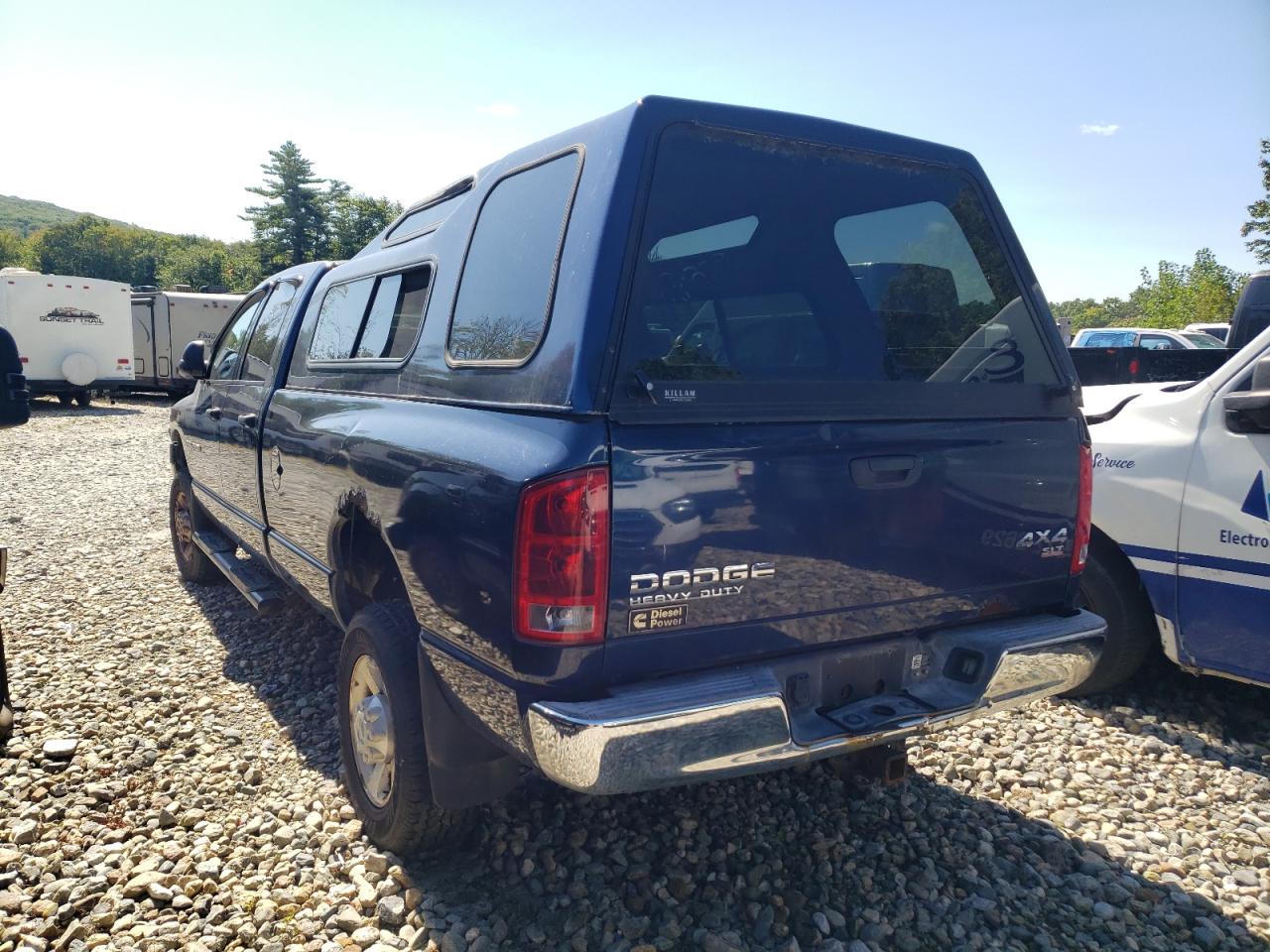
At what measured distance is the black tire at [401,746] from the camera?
8.73 feet

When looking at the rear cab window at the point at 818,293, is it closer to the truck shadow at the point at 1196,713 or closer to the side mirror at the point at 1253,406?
the side mirror at the point at 1253,406

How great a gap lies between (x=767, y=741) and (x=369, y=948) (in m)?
1.33

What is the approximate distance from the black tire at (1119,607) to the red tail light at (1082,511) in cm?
115

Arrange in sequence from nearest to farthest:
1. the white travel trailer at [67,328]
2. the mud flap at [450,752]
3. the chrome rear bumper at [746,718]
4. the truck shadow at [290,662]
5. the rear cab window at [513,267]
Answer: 1. the chrome rear bumper at [746,718]
2. the rear cab window at [513,267]
3. the mud flap at [450,752]
4. the truck shadow at [290,662]
5. the white travel trailer at [67,328]

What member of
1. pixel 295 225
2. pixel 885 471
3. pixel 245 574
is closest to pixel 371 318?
pixel 245 574

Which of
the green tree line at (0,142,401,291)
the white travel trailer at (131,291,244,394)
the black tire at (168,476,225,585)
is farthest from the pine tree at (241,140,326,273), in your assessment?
the black tire at (168,476,225,585)

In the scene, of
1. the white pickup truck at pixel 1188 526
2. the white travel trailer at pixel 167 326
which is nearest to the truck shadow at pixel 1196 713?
the white pickup truck at pixel 1188 526

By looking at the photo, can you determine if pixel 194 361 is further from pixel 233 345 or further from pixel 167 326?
pixel 167 326

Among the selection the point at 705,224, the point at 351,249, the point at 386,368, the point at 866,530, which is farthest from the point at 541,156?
the point at 351,249

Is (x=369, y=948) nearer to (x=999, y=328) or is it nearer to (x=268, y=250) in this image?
(x=999, y=328)

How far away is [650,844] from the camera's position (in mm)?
2982

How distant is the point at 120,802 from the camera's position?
3252mm

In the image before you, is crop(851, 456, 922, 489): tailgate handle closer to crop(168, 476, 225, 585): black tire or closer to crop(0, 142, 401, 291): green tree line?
crop(168, 476, 225, 585): black tire

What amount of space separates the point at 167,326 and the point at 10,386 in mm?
24200
